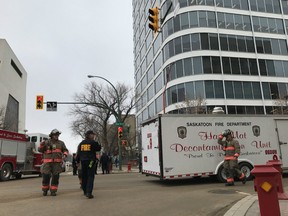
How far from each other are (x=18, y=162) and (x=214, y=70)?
3061 cm

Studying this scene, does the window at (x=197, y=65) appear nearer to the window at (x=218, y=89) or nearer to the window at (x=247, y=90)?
the window at (x=218, y=89)

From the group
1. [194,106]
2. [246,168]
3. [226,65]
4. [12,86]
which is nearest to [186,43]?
[226,65]

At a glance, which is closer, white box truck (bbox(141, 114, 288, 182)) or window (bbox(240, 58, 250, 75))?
white box truck (bbox(141, 114, 288, 182))

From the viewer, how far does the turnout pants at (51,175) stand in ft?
30.0

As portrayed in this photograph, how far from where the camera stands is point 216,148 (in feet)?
40.2

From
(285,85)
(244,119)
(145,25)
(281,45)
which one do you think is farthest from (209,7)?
(244,119)

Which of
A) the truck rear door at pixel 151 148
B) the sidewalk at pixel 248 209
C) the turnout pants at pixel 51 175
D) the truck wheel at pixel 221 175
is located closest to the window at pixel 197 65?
the truck rear door at pixel 151 148

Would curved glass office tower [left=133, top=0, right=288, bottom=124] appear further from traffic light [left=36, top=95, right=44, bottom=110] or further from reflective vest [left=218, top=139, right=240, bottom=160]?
reflective vest [left=218, top=139, right=240, bottom=160]

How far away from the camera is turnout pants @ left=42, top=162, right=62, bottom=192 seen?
9.16 meters

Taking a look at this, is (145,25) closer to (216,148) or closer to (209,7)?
(209,7)

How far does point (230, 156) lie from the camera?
11156 mm

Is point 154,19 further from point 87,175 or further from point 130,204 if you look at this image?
point 130,204

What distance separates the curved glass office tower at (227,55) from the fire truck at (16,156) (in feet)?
75.6

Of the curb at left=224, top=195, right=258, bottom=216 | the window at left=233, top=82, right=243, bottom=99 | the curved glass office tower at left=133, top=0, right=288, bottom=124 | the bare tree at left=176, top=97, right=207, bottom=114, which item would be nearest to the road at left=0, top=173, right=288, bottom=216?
the curb at left=224, top=195, right=258, bottom=216
